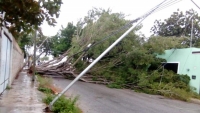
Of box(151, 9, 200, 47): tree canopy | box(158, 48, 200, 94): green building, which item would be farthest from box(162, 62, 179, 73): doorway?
box(151, 9, 200, 47): tree canopy

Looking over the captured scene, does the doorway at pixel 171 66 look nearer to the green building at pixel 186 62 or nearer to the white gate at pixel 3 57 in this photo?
the green building at pixel 186 62

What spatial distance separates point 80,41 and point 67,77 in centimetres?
377

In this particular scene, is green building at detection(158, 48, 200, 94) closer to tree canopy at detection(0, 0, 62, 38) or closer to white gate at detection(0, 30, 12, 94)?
white gate at detection(0, 30, 12, 94)

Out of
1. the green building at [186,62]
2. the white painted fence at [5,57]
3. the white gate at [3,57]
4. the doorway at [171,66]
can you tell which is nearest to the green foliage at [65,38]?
the green building at [186,62]

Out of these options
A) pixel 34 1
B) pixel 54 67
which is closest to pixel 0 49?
pixel 34 1

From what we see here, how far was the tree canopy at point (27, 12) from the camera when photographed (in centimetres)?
378

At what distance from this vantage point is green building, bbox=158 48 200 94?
1769 centimetres

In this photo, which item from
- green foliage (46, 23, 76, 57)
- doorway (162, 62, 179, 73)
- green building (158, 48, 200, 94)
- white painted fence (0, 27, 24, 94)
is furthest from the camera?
green foliage (46, 23, 76, 57)

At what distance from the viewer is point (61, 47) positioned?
1538 inches

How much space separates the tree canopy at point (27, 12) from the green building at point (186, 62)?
1574 centimetres

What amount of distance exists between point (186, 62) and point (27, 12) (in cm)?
1708

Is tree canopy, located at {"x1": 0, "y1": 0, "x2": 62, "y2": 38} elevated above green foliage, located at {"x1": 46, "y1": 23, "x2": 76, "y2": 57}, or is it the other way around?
green foliage, located at {"x1": 46, "y1": 23, "x2": 76, "y2": 57}

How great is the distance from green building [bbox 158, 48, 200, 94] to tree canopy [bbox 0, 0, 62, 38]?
15.7 metres

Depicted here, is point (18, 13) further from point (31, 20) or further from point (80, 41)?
point (80, 41)
